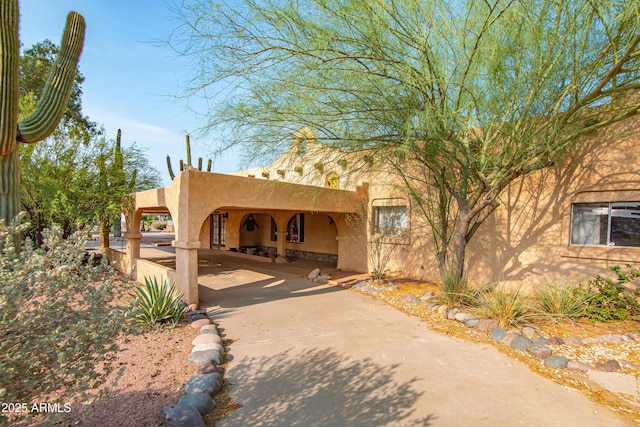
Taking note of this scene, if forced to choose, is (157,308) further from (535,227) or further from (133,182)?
(535,227)

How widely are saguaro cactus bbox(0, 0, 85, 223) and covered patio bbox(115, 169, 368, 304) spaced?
2.25 metres

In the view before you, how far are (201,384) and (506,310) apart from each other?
5.59m

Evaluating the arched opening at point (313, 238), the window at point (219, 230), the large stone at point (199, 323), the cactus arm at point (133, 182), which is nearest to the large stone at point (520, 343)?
the large stone at point (199, 323)

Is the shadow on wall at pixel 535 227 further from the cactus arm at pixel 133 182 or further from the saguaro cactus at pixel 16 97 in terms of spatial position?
the cactus arm at pixel 133 182

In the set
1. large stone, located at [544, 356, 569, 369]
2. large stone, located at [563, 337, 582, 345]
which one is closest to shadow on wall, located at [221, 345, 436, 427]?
large stone, located at [544, 356, 569, 369]

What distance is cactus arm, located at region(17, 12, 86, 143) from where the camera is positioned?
5.36 metres

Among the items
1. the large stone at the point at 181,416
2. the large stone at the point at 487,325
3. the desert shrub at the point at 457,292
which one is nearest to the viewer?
the large stone at the point at 181,416

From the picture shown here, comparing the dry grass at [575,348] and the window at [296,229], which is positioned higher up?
the window at [296,229]

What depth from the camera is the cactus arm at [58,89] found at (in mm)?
5359

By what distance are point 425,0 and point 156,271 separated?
30.9 feet

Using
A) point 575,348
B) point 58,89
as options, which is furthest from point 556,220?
point 58,89

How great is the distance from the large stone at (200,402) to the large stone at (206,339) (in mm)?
1722

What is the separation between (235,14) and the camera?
4.70 metres

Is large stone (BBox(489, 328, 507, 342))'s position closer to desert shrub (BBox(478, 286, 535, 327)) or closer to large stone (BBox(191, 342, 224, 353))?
desert shrub (BBox(478, 286, 535, 327))
